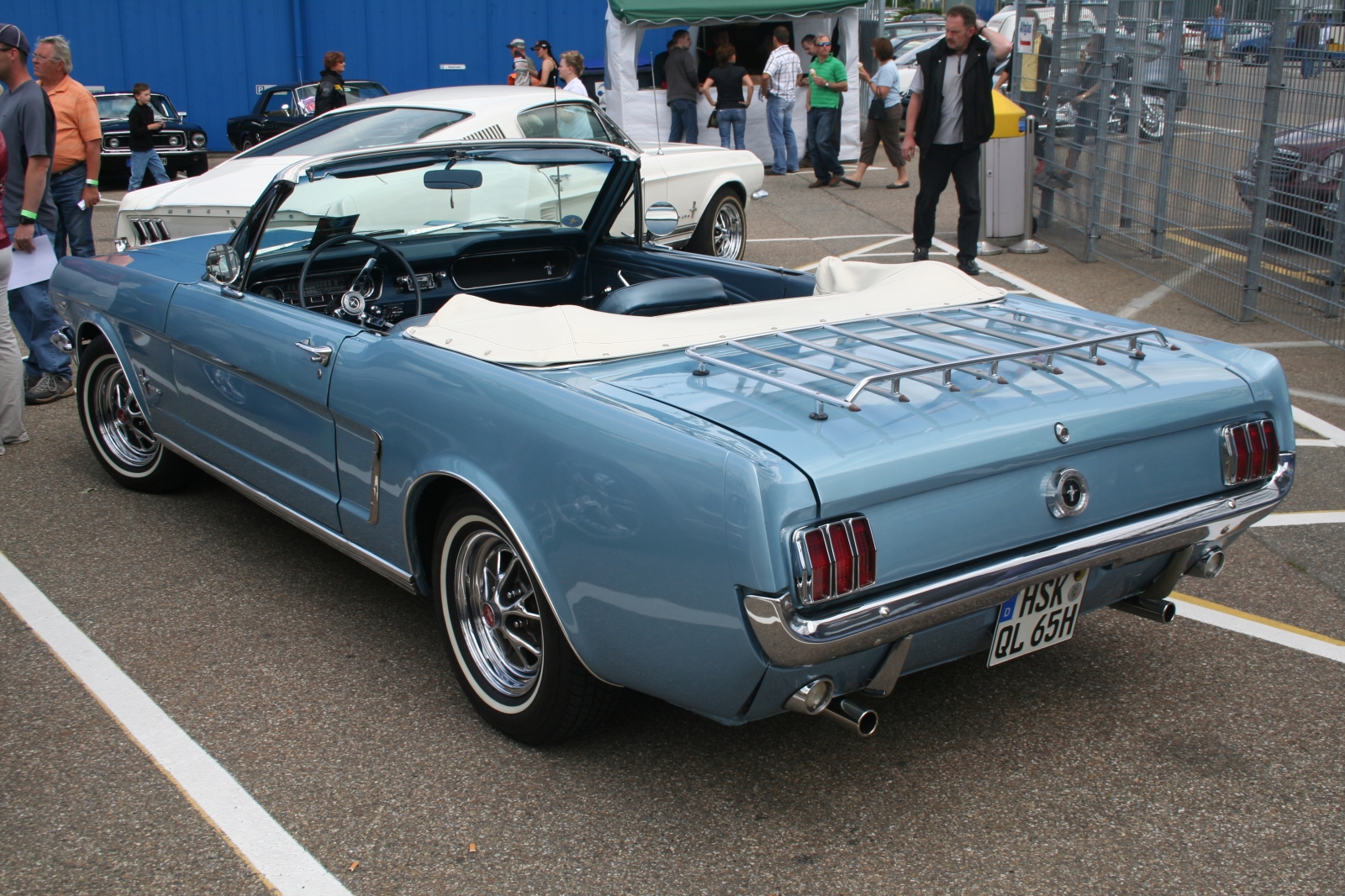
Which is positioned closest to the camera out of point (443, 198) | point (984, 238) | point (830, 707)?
point (830, 707)

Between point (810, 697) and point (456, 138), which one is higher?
point (456, 138)

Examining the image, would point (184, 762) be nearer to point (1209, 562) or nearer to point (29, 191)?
point (1209, 562)

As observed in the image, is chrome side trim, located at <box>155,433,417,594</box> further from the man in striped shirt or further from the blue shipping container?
the blue shipping container

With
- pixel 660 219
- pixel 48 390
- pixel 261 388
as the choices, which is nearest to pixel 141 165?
pixel 48 390

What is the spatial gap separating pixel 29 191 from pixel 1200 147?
23.4 ft

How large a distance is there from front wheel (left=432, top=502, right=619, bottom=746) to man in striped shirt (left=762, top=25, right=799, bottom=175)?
13311 millimetres

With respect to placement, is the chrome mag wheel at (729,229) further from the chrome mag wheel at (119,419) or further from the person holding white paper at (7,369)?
the chrome mag wheel at (119,419)

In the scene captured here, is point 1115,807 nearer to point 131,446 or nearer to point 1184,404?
point 1184,404

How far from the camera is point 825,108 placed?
48.3 ft

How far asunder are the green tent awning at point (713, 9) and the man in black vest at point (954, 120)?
7015mm

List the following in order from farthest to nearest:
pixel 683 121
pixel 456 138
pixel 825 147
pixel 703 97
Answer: pixel 703 97, pixel 683 121, pixel 825 147, pixel 456 138

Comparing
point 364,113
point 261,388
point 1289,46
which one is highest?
point 1289,46

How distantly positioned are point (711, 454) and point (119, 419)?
3.60 meters

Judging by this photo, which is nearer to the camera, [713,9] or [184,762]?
[184,762]
